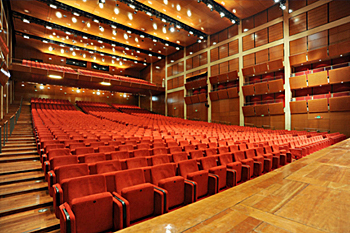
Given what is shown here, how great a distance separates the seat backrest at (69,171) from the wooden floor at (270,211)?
71 cm

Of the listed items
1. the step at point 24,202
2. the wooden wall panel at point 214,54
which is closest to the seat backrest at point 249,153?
the step at point 24,202

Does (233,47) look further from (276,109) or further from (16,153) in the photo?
(16,153)

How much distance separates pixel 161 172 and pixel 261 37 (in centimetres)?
561

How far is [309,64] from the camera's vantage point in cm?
472

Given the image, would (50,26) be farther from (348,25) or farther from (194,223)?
(348,25)

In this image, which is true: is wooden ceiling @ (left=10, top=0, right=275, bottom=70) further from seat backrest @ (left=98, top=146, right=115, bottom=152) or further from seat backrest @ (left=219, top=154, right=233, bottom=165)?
seat backrest @ (left=219, top=154, right=233, bottom=165)

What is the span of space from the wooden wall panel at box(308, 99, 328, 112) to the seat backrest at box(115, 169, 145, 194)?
495 cm

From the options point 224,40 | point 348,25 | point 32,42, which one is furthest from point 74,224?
point 32,42

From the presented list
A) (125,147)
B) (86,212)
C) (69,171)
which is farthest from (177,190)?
(125,147)

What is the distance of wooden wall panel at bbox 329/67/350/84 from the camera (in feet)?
13.3

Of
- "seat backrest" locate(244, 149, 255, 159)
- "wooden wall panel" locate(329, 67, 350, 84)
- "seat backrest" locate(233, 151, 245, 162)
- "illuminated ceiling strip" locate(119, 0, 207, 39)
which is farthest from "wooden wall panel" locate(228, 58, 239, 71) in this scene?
"seat backrest" locate(233, 151, 245, 162)

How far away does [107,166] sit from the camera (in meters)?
→ 1.11

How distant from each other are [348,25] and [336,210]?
524cm

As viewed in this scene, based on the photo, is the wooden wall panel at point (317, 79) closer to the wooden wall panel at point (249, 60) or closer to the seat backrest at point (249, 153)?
the wooden wall panel at point (249, 60)
